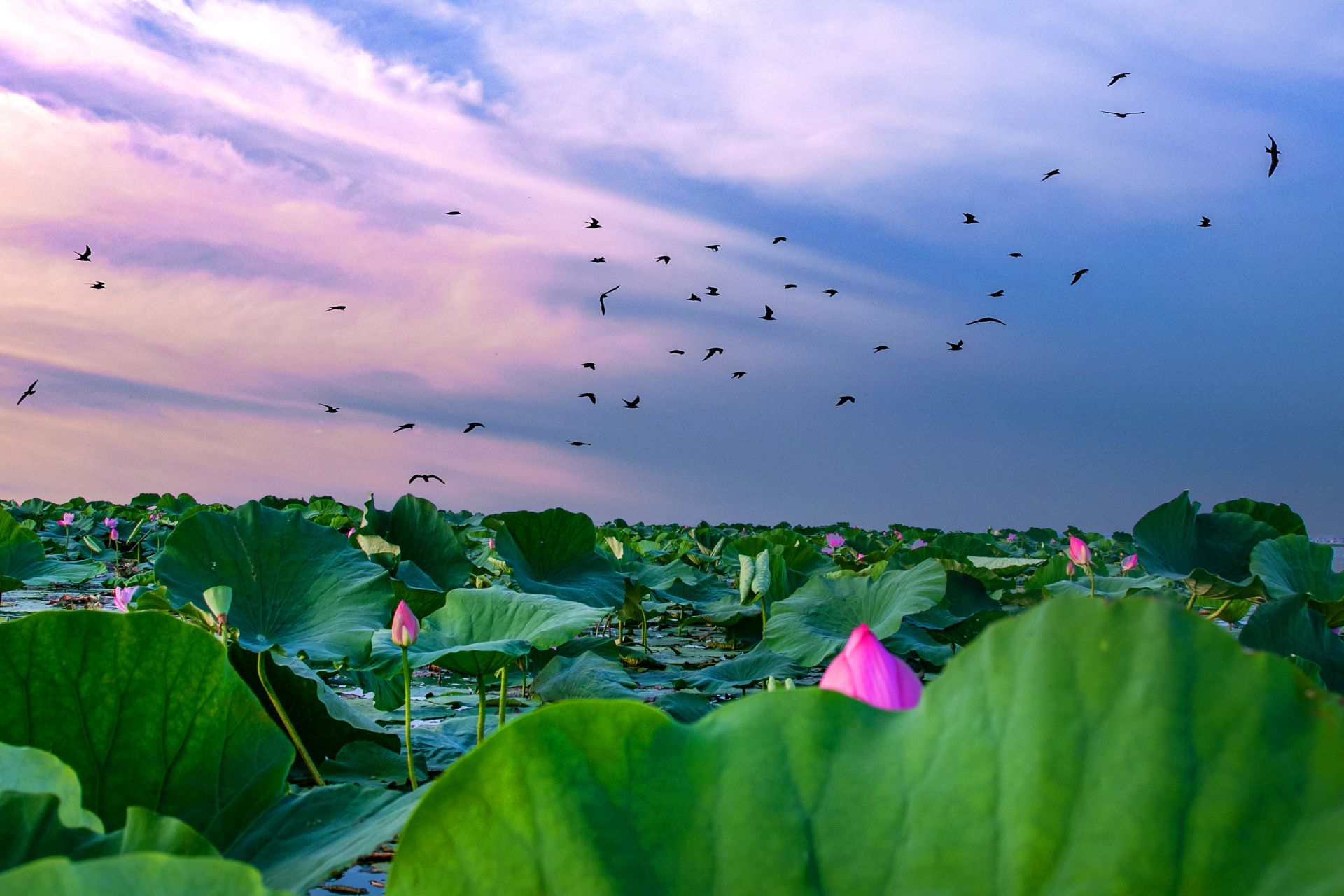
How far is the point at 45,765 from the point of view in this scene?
72 centimetres

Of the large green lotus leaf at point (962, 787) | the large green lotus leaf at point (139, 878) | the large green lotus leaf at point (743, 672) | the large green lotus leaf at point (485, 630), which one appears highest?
the large green lotus leaf at point (962, 787)

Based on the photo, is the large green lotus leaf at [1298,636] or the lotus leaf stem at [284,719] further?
the large green lotus leaf at [1298,636]

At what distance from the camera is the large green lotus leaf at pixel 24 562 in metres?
4.59

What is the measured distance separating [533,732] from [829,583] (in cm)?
263

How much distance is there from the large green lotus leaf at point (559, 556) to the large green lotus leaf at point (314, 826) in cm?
245

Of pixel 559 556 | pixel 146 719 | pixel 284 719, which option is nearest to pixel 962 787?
pixel 146 719

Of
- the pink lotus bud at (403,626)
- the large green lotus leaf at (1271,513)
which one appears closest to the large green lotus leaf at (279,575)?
the pink lotus bud at (403,626)

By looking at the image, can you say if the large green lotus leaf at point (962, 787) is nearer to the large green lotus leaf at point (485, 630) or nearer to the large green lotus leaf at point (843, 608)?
the large green lotus leaf at point (485, 630)

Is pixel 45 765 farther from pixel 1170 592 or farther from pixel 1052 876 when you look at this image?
pixel 1170 592

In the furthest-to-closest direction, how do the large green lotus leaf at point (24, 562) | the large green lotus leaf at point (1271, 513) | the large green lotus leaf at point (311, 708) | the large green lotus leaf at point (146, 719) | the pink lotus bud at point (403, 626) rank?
the large green lotus leaf at point (24, 562) < the large green lotus leaf at point (1271, 513) < the large green lotus leaf at point (311, 708) < the pink lotus bud at point (403, 626) < the large green lotus leaf at point (146, 719)

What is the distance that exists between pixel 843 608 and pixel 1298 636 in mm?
1232

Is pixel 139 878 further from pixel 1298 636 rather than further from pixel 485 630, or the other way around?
pixel 1298 636

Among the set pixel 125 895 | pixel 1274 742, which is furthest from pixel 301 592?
pixel 1274 742

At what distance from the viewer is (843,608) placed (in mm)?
3006
